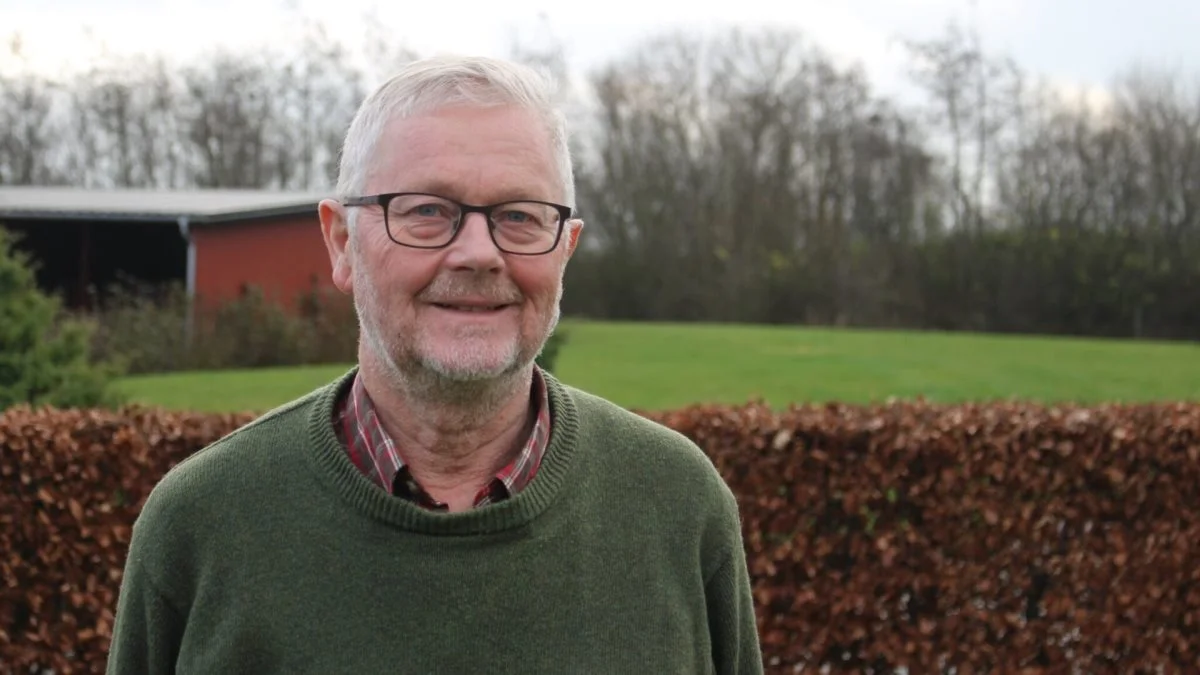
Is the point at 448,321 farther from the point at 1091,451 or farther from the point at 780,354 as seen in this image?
the point at 780,354

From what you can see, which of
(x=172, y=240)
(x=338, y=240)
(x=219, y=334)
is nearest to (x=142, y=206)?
(x=172, y=240)

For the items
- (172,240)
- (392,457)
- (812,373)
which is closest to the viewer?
(392,457)

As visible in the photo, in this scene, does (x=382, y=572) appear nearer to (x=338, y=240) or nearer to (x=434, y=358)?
(x=434, y=358)

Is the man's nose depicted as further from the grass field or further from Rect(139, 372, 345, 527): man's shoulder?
the grass field

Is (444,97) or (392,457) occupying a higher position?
(444,97)

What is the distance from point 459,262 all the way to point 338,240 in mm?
280

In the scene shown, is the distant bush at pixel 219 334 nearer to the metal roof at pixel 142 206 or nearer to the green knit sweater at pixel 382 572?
the metal roof at pixel 142 206

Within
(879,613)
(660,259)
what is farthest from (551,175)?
(660,259)

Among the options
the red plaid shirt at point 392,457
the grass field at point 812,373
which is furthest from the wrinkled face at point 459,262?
the grass field at point 812,373

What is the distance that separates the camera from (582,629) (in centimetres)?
180

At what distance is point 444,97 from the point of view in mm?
1716

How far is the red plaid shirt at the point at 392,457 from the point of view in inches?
71.2

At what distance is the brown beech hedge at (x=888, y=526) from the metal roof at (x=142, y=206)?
1663 cm

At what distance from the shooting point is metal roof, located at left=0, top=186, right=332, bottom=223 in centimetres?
2320
